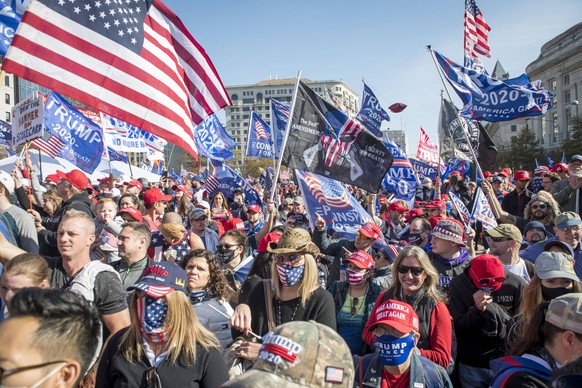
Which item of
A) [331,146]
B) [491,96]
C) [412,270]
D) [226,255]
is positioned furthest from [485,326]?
[491,96]

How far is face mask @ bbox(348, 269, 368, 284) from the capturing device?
4840mm

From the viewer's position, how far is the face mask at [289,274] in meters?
4.09

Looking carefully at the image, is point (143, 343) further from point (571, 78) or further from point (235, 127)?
point (235, 127)

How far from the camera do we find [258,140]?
1817cm

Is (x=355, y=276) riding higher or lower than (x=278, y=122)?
lower

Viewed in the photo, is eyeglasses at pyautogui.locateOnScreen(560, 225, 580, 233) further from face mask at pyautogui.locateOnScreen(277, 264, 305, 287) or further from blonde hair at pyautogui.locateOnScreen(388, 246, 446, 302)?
face mask at pyautogui.locateOnScreen(277, 264, 305, 287)

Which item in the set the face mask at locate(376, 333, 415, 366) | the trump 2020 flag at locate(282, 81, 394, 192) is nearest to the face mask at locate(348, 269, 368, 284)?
the face mask at locate(376, 333, 415, 366)

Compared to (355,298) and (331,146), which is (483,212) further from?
(355,298)

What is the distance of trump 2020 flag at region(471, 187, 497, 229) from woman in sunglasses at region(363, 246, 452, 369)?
366 centimetres

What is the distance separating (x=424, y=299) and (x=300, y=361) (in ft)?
9.28

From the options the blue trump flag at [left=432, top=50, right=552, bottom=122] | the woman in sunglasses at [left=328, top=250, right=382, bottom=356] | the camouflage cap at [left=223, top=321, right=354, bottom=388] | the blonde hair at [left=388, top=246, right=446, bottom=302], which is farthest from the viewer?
the blue trump flag at [left=432, top=50, right=552, bottom=122]

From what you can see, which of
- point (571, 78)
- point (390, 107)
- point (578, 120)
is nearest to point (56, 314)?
point (390, 107)

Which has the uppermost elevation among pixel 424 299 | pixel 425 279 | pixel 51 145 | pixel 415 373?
pixel 51 145

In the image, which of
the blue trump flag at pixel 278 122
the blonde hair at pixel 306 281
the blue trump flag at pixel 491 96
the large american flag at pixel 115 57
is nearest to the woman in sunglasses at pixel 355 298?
the blonde hair at pixel 306 281
